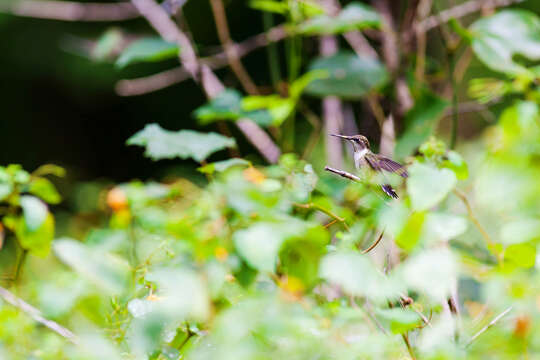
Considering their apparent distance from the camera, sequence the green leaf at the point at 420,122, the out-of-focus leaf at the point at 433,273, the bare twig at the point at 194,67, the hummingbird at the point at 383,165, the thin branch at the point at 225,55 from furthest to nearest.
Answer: the thin branch at the point at 225,55, the bare twig at the point at 194,67, the green leaf at the point at 420,122, the hummingbird at the point at 383,165, the out-of-focus leaf at the point at 433,273

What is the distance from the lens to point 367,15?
1241mm

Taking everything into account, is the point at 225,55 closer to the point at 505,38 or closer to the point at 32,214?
the point at 505,38

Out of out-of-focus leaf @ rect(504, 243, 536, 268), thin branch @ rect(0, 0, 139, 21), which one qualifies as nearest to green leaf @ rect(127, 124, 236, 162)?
out-of-focus leaf @ rect(504, 243, 536, 268)

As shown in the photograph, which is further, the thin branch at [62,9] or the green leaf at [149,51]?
the thin branch at [62,9]

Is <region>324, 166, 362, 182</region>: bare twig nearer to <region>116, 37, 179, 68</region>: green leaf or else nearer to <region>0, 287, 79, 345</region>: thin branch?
<region>0, 287, 79, 345</region>: thin branch

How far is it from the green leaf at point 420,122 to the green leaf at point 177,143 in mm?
418

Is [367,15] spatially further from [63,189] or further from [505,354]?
[63,189]

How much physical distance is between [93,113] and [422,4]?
309cm

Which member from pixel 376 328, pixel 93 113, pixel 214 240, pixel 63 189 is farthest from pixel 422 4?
pixel 93 113

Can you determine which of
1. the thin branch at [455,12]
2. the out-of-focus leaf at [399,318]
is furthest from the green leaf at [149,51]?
the out-of-focus leaf at [399,318]

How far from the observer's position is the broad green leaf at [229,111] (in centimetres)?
123

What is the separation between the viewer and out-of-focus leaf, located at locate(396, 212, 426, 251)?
1.31 ft

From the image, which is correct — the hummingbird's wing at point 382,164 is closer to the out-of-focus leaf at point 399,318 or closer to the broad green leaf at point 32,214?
the out-of-focus leaf at point 399,318

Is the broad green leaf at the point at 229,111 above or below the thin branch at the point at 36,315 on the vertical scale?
above
